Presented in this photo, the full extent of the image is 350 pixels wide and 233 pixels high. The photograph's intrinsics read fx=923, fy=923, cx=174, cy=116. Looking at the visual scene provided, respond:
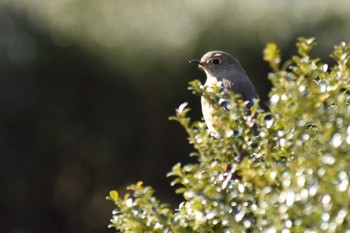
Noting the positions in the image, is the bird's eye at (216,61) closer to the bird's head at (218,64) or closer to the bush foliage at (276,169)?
the bird's head at (218,64)

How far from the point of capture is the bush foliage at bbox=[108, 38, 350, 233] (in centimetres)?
280

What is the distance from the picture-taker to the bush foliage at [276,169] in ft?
9.20

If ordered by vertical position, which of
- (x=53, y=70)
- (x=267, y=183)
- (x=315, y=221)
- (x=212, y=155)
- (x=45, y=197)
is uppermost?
(x=53, y=70)

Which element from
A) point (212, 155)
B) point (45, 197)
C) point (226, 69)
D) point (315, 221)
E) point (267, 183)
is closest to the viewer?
point (315, 221)

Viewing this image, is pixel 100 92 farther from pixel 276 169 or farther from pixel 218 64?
pixel 276 169

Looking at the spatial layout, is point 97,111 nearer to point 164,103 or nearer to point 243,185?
point 164,103

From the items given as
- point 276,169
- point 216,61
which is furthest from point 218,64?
point 276,169

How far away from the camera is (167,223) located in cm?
325

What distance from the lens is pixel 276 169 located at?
3068 millimetres

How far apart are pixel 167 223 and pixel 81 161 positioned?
21.7 feet

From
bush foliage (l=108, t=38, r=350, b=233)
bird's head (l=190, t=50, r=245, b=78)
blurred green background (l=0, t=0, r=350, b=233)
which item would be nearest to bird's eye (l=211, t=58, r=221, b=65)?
bird's head (l=190, t=50, r=245, b=78)

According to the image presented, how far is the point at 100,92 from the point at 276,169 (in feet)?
23.2

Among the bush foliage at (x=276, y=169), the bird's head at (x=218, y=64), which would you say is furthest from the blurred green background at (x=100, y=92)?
the bush foliage at (x=276, y=169)

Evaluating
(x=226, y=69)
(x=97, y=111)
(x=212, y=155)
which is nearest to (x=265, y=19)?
(x=97, y=111)
